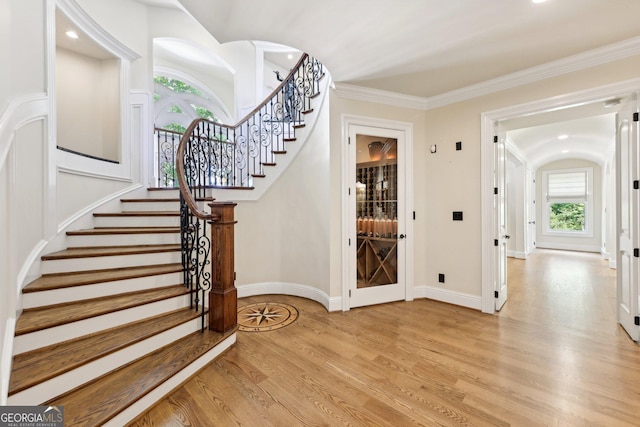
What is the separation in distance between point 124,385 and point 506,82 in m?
4.49

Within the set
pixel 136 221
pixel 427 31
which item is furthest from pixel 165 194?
pixel 427 31

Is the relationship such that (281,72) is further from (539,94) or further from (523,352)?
(523,352)

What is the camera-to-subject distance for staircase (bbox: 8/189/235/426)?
155 centimetres

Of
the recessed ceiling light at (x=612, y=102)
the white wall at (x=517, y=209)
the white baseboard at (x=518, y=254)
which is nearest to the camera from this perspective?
the recessed ceiling light at (x=612, y=102)

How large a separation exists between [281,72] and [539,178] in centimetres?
896

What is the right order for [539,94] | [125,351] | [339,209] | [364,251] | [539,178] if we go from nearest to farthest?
[125,351] < [539,94] < [339,209] < [364,251] < [539,178]

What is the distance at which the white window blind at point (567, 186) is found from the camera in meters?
8.41

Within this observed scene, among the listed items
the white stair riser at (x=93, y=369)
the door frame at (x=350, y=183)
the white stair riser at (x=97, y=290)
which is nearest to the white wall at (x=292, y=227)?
the door frame at (x=350, y=183)

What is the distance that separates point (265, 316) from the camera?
10.7 ft

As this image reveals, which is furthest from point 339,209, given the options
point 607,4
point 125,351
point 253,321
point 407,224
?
point 607,4

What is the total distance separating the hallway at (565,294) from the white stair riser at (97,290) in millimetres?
3764

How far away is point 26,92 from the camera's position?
6.91 ft

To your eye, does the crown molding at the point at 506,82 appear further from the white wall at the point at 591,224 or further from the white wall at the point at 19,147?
the white wall at the point at 591,224

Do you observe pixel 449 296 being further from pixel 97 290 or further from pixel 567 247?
pixel 567 247
